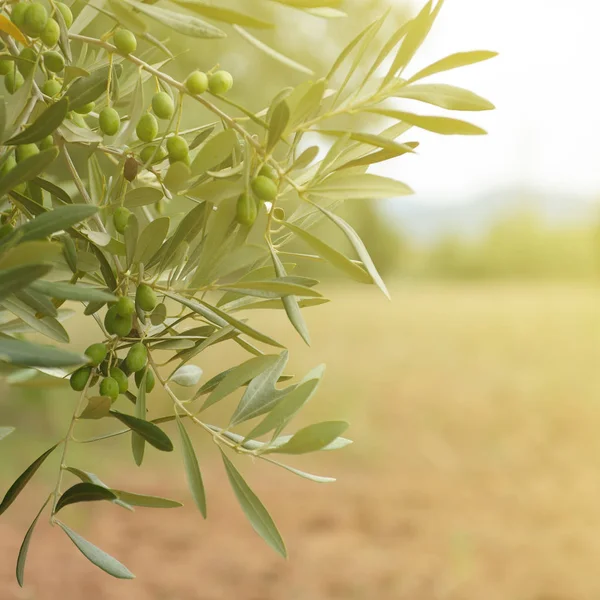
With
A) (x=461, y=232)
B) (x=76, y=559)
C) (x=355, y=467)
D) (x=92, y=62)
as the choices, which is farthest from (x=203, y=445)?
(x=461, y=232)

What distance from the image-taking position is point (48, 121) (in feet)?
1.21

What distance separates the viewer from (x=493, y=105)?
38cm

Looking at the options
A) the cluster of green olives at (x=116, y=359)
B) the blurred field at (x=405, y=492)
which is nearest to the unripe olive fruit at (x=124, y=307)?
the cluster of green olives at (x=116, y=359)

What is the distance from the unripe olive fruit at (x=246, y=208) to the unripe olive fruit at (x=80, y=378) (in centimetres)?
14

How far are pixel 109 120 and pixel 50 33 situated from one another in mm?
54

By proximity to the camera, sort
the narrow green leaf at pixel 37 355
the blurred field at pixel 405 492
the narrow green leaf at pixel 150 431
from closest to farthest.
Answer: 1. the narrow green leaf at pixel 37 355
2. the narrow green leaf at pixel 150 431
3. the blurred field at pixel 405 492

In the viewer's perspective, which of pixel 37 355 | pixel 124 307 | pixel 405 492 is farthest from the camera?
pixel 405 492

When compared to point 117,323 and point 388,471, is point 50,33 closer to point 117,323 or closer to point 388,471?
point 117,323

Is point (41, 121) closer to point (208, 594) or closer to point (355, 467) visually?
point (208, 594)

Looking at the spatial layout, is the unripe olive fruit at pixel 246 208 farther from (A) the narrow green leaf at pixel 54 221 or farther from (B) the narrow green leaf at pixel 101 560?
(B) the narrow green leaf at pixel 101 560

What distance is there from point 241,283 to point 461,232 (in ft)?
25.4

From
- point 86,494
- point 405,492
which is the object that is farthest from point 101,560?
point 405,492

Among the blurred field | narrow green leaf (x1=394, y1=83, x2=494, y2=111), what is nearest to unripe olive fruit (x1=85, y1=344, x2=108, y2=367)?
narrow green leaf (x1=394, y1=83, x2=494, y2=111)

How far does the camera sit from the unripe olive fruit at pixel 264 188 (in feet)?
1.22
